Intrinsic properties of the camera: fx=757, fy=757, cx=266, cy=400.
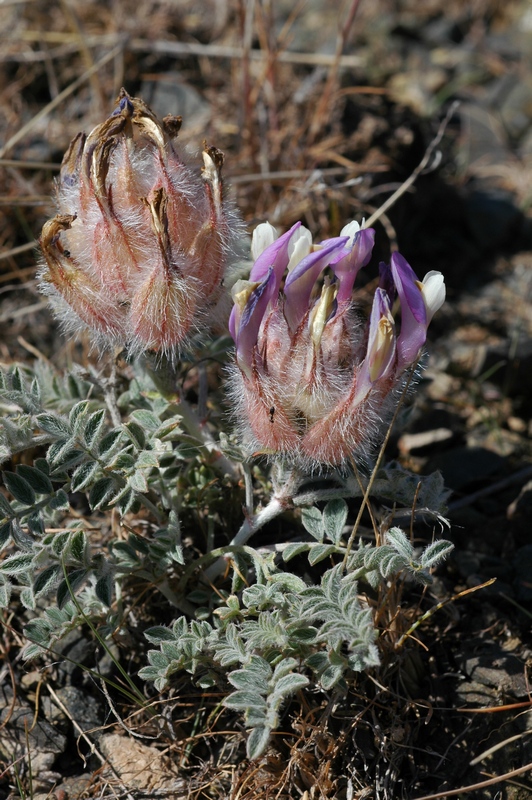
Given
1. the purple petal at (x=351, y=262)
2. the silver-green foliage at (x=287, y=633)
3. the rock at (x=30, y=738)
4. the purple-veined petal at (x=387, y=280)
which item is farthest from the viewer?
the rock at (x=30, y=738)

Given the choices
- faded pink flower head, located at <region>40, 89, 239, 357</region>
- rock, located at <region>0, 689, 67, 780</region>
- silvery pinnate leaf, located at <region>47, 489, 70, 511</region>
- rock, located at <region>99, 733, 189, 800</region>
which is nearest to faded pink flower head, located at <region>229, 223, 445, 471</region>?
faded pink flower head, located at <region>40, 89, 239, 357</region>

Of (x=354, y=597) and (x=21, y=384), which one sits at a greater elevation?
(x=21, y=384)

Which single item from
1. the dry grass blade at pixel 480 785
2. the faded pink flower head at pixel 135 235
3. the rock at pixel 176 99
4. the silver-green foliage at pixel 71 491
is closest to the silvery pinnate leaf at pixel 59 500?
the silver-green foliage at pixel 71 491

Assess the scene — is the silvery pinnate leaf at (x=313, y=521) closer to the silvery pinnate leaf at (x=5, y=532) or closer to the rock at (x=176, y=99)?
the silvery pinnate leaf at (x=5, y=532)

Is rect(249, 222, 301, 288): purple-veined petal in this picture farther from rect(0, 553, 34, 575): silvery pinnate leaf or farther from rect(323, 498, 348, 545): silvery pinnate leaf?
rect(0, 553, 34, 575): silvery pinnate leaf

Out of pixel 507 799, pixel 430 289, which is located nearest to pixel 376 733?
pixel 507 799

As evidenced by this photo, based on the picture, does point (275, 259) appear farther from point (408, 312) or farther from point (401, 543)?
point (401, 543)

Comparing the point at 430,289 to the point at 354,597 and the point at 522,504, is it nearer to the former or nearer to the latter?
the point at 354,597
